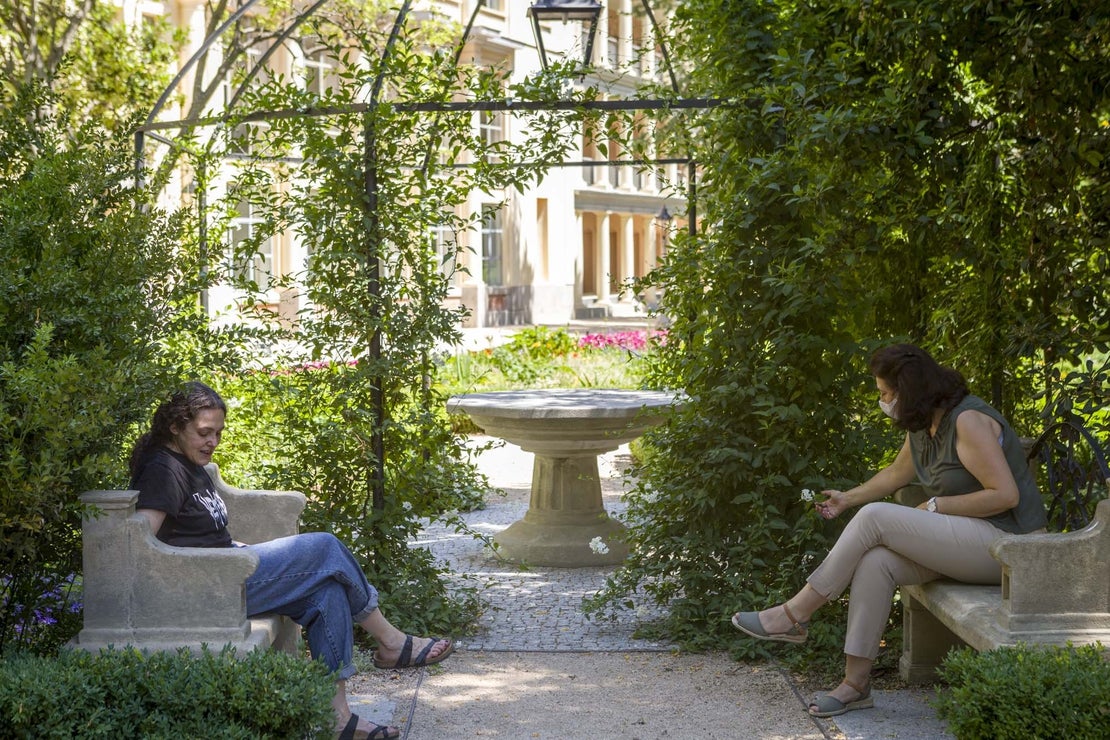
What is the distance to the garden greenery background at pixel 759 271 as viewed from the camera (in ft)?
16.8

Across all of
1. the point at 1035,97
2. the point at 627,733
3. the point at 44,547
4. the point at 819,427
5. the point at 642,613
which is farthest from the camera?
the point at 642,613

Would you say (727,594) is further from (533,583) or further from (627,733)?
(533,583)

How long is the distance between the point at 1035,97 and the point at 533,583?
3.65m

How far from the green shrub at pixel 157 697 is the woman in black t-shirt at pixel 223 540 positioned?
45 cm

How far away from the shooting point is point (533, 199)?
34469 millimetres

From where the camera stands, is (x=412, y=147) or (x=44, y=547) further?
(x=412, y=147)

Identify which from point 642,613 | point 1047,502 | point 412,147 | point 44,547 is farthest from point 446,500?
point 1047,502

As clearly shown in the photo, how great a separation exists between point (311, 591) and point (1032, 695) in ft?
7.35

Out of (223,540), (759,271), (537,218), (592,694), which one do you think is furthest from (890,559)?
(537,218)

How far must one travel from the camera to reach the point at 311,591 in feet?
13.7

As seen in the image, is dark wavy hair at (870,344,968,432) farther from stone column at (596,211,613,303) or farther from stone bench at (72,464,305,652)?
stone column at (596,211,613,303)

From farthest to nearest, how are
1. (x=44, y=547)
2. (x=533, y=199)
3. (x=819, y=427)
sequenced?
(x=533, y=199) → (x=819, y=427) → (x=44, y=547)

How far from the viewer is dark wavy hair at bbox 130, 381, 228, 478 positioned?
159 inches

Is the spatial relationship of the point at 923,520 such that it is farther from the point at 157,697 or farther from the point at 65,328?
the point at 65,328
